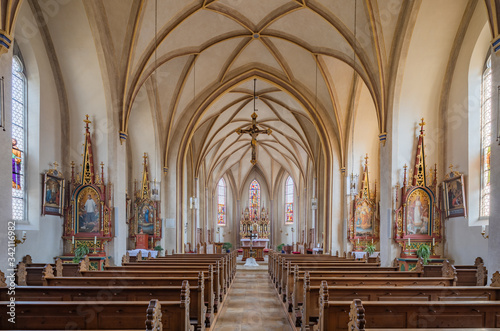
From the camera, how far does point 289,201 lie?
1518 inches

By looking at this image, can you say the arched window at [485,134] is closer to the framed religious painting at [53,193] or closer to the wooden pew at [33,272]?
the wooden pew at [33,272]

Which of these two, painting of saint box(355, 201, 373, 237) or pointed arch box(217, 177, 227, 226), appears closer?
painting of saint box(355, 201, 373, 237)

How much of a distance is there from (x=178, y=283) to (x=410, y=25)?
967 cm

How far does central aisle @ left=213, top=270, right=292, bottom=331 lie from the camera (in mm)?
9180

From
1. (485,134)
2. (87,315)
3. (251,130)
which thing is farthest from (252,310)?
(251,130)

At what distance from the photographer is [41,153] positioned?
12805 millimetres

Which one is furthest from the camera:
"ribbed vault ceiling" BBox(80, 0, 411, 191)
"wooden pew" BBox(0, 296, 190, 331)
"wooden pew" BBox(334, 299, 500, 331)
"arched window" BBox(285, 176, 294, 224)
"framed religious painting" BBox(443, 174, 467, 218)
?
"arched window" BBox(285, 176, 294, 224)

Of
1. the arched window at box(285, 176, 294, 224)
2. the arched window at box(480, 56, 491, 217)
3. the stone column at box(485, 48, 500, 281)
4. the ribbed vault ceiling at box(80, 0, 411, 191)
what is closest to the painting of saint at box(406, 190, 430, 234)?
the arched window at box(480, 56, 491, 217)

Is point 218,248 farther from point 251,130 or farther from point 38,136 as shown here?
point 38,136

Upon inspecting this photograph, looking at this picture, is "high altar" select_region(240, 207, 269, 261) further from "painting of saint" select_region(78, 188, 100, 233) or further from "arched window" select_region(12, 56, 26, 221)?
"arched window" select_region(12, 56, 26, 221)

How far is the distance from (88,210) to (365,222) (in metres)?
11.2

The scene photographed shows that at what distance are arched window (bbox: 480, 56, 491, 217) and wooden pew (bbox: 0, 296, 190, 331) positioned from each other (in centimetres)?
998

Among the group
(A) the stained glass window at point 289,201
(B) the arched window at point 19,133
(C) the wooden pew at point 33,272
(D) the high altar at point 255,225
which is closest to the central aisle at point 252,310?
(C) the wooden pew at point 33,272

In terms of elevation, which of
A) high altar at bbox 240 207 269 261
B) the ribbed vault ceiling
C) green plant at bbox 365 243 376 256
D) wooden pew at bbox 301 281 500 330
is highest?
the ribbed vault ceiling
